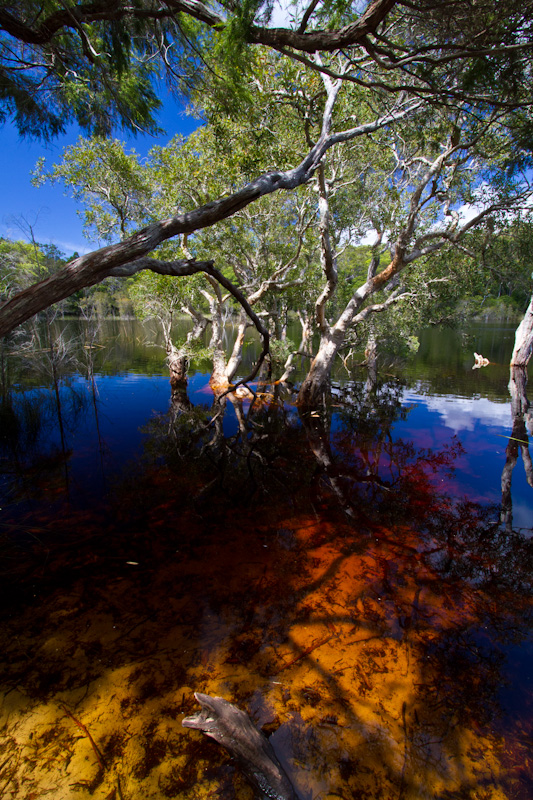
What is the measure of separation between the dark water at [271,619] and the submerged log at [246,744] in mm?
153

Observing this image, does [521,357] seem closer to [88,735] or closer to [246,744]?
[246,744]

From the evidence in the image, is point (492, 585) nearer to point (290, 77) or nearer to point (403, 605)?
point (403, 605)

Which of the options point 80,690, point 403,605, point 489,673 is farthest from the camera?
point 403,605

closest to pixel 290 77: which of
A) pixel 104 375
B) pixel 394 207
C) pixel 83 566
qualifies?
pixel 394 207

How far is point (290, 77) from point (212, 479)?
8.81m

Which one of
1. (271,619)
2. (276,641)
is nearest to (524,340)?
(271,619)

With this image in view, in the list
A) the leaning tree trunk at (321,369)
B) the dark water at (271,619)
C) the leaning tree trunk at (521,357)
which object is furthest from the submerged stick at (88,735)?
the leaning tree trunk at (521,357)

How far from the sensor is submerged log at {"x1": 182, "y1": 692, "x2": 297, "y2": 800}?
1853 millimetres

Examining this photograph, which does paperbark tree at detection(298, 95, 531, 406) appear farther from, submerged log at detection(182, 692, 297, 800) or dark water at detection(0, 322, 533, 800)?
submerged log at detection(182, 692, 297, 800)

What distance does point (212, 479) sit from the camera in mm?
6121

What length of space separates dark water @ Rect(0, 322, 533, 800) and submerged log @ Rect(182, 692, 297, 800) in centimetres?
15

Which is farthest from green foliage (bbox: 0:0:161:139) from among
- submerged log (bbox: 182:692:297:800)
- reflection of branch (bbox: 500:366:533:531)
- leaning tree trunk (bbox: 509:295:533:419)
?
leaning tree trunk (bbox: 509:295:533:419)

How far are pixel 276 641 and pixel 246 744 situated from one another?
936mm

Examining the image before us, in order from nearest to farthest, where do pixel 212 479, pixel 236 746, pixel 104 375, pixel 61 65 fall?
pixel 236 746 → pixel 61 65 → pixel 212 479 → pixel 104 375
